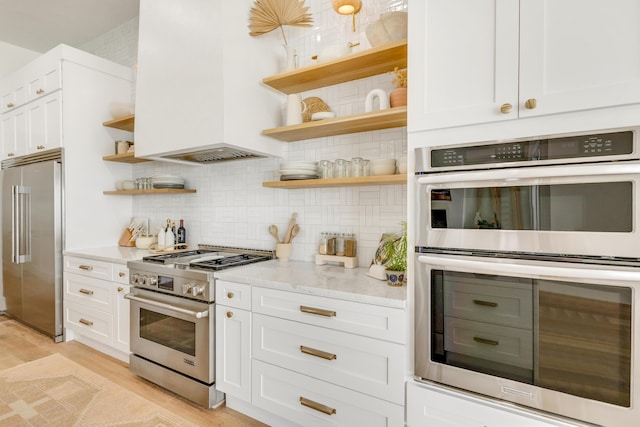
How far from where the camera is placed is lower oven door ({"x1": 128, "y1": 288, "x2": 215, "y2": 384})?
2.04 metres

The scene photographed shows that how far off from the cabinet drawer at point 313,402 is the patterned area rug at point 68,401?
0.53 meters

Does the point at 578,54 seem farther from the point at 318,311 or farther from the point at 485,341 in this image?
the point at 318,311

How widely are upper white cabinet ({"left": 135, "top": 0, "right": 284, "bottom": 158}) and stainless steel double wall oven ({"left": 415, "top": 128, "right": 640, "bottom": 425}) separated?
1.32 metres

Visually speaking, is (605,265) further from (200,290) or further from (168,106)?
(168,106)

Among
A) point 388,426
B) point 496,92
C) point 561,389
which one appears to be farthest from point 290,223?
point 561,389

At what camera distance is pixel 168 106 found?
2385 millimetres

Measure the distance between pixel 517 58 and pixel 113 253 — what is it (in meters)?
3.24

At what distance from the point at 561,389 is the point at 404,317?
1.95 feet

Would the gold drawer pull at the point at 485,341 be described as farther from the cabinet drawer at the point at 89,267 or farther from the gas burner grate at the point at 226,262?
the cabinet drawer at the point at 89,267

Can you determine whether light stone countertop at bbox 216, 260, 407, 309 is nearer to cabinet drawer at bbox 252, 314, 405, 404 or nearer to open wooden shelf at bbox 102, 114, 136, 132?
cabinet drawer at bbox 252, 314, 405, 404

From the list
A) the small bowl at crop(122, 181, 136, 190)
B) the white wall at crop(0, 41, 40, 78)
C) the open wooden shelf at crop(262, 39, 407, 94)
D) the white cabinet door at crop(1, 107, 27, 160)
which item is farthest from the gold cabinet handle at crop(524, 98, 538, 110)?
the white wall at crop(0, 41, 40, 78)

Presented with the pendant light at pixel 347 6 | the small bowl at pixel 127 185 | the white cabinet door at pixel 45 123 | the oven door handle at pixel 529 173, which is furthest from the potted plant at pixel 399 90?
the white cabinet door at pixel 45 123

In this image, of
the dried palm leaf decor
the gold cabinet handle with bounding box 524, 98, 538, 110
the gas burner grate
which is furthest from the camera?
the dried palm leaf decor

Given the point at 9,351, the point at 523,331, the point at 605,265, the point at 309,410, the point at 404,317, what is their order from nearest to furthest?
1. the point at 605,265
2. the point at 523,331
3. the point at 404,317
4. the point at 309,410
5. the point at 9,351
